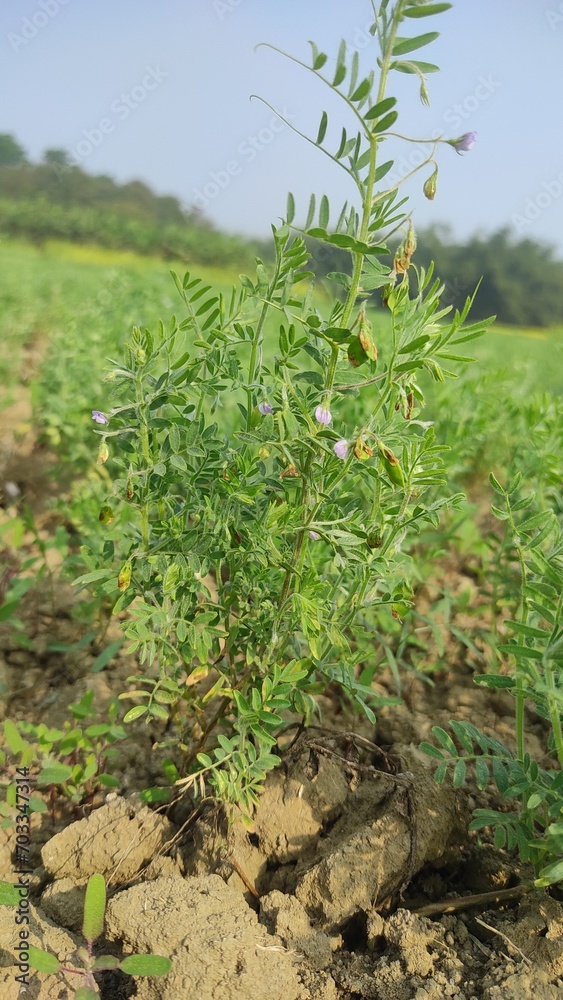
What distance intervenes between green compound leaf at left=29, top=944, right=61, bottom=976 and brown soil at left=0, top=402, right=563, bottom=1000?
0.31 ft

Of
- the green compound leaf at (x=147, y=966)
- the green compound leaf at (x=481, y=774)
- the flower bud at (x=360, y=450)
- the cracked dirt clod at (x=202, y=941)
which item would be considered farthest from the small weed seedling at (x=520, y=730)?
the green compound leaf at (x=147, y=966)

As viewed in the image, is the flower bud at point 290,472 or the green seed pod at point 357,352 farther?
the flower bud at point 290,472

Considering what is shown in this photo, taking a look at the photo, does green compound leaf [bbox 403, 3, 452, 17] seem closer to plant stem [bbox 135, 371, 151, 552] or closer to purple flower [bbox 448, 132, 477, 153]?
purple flower [bbox 448, 132, 477, 153]

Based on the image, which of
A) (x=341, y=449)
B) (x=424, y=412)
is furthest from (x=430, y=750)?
(x=424, y=412)

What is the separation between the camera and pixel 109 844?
1.66 m

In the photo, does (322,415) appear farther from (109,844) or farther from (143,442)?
(109,844)

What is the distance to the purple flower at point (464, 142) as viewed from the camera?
4.09ft

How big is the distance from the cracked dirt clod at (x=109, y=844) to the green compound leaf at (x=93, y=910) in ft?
0.74

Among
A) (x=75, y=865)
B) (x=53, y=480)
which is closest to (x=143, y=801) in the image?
(x=75, y=865)

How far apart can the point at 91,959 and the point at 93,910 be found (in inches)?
3.2

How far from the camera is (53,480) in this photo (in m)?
3.60

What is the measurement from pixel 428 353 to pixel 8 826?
147 cm

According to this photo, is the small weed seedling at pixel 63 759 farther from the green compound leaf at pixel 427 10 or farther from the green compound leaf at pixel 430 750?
the green compound leaf at pixel 427 10

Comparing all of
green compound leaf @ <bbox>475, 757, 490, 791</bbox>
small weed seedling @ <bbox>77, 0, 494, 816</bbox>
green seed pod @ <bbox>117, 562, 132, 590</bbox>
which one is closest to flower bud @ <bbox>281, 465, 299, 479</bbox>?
small weed seedling @ <bbox>77, 0, 494, 816</bbox>
